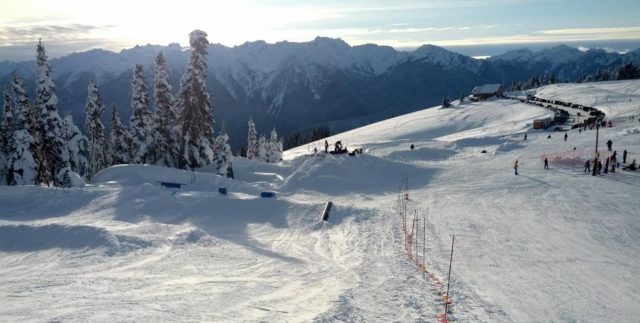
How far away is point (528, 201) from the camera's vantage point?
3069cm

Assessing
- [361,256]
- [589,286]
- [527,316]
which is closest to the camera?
[527,316]

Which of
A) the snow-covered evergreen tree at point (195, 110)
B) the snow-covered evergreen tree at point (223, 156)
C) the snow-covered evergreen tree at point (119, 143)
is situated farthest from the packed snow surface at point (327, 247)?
the snow-covered evergreen tree at point (119, 143)

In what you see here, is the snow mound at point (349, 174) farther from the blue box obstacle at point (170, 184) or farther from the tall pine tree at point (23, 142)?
the tall pine tree at point (23, 142)

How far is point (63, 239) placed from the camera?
19.4 m

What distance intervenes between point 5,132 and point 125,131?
11.0m

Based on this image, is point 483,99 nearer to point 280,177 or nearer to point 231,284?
point 280,177

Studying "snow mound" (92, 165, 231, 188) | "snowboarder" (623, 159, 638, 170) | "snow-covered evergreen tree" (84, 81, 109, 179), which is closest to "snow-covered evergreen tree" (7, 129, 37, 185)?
"snow mound" (92, 165, 231, 188)

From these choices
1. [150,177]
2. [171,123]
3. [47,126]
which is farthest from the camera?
[171,123]

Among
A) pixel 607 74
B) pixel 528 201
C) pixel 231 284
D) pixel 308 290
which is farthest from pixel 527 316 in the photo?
pixel 607 74

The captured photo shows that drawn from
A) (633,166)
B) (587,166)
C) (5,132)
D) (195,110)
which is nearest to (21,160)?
(5,132)

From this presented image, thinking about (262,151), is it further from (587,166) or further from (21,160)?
(587,166)

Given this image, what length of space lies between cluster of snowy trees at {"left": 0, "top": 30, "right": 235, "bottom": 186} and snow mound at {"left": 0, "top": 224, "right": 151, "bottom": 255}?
14260 millimetres

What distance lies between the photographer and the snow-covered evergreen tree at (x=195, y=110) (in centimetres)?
4353

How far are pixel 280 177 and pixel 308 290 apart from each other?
1197 inches
